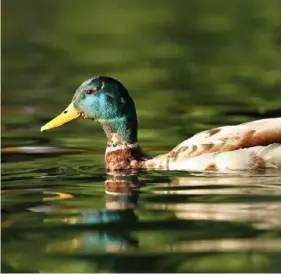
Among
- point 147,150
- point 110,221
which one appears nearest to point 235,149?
point 110,221

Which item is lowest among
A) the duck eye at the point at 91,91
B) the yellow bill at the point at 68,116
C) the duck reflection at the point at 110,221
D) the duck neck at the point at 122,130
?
the duck reflection at the point at 110,221

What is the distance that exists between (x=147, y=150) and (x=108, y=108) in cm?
145

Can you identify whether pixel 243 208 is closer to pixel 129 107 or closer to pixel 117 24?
pixel 129 107

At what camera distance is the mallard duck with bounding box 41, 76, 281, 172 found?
11.9 metres

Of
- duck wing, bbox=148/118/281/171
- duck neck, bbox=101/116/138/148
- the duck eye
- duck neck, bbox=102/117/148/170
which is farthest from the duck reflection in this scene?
the duck eye

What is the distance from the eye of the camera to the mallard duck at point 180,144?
469 inches

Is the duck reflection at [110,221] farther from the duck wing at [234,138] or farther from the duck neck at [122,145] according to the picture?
the duck neck at [122,145]

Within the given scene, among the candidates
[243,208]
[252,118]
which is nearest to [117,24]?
[252,118]

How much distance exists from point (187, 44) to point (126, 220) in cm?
1902

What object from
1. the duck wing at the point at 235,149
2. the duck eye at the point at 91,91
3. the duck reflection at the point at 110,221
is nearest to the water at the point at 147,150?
the duck reflection at the point at 110,221

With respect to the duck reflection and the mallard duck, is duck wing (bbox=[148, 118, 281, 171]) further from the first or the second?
the duck reflection

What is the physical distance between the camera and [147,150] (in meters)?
14.5

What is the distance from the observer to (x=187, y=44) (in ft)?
94.6

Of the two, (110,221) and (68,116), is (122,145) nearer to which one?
(68,116)
